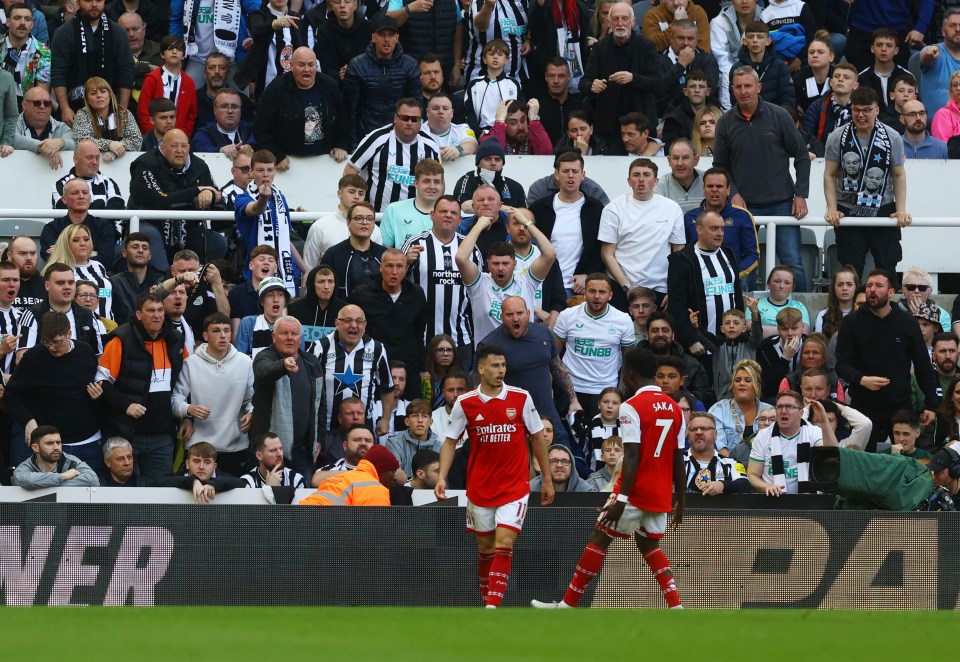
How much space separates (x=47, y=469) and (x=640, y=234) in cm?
563

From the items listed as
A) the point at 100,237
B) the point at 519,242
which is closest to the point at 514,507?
the point at 519,242

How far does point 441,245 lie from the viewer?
14648mm

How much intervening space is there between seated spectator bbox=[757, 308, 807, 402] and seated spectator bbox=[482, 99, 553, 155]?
3.80 metres

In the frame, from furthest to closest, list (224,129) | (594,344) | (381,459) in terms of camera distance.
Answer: (224,129) → (594,344) → (381,459)

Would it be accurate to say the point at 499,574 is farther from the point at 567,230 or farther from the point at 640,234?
the point at 567,230

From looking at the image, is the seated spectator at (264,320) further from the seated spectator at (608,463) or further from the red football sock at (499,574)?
the red football sock at (499,574)

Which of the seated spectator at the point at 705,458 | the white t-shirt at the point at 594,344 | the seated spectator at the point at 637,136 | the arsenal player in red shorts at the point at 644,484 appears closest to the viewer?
the arsenal player in red shorts at the point at 644,484

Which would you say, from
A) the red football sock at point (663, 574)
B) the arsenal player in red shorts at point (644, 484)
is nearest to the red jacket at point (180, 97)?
the arsenal player in red shorts at point (644, 484)

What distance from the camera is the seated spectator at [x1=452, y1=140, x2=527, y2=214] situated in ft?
50.4

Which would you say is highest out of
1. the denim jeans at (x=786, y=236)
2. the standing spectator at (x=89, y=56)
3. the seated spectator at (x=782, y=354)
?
the standing spectator at (x=89, y=56)

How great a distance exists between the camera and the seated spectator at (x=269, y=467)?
42.4ft

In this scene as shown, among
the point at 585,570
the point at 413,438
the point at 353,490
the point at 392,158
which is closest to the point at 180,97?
the point at 392,158

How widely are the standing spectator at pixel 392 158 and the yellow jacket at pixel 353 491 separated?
4478mm

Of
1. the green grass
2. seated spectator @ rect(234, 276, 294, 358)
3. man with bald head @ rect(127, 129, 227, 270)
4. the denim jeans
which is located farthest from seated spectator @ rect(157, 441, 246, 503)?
the denim jeans
